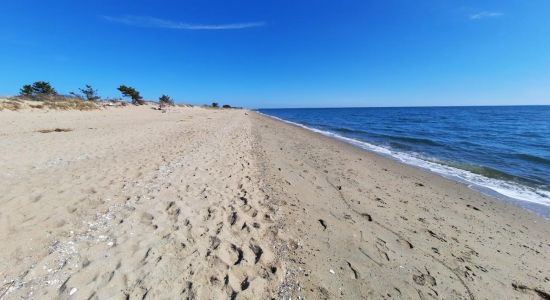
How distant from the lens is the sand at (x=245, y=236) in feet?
9.52

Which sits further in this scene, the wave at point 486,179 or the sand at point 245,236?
the wave at point 486,179

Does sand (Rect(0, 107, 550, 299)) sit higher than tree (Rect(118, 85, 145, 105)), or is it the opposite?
tree (Rect(118, 85, 145, 105))

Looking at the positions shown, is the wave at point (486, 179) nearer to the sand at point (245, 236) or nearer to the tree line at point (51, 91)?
the sand at point (245, 236)

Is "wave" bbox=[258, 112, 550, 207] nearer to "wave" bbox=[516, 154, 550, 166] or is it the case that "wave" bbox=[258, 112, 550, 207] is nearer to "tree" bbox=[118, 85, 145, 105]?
"wave" bbox=[516, 154, 550, 166]

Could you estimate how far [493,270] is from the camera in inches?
144


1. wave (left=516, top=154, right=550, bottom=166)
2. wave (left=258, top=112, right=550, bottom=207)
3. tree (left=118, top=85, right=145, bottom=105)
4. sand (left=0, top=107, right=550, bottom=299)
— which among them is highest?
tree (left=118, top=85, right=145, bottom=105)

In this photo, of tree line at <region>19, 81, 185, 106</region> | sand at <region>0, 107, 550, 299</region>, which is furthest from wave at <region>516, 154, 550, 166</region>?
tree line at <region>19, 81, 185, 106</region>

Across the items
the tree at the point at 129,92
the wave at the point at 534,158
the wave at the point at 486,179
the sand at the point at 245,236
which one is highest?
the tree at the point at 129,92

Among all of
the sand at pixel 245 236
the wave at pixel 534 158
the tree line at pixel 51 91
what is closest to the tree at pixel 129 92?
the tree line at pixel 51 91

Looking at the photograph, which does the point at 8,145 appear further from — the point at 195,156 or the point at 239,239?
the point at 239,239

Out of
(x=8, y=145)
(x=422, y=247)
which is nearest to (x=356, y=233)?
(x=422, y=247)

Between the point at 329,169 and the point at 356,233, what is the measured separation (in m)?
4.68

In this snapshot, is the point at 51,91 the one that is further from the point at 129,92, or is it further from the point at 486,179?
the point at 486,179

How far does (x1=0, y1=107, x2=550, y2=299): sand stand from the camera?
290 cm
